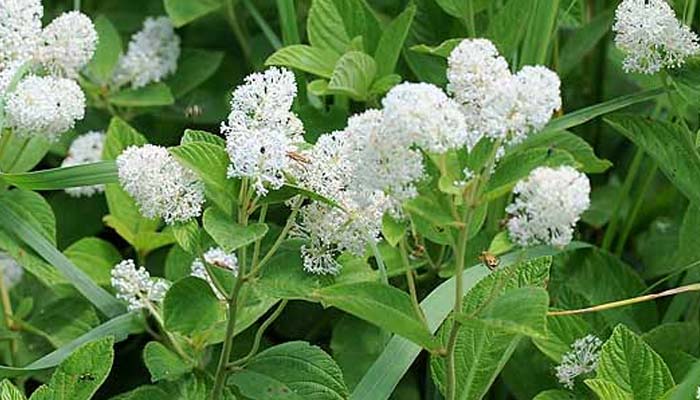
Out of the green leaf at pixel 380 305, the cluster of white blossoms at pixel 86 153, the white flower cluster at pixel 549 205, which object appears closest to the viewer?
the white flower cluster at pixel 549 205

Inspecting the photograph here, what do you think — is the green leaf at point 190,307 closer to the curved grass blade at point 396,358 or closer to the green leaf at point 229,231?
the green leaf at point 229,231

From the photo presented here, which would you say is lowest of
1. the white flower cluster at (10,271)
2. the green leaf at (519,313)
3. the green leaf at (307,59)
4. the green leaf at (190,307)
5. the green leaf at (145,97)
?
the white flower cluster at (10,271)

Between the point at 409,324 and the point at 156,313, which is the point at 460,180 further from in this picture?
the point at 156,313

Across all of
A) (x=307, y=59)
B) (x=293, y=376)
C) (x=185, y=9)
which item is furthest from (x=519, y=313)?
(x=185, y=9)

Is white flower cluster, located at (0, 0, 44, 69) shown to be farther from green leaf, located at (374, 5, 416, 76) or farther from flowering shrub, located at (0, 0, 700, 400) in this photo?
green leaf, located at (374, 5, 416, 76)

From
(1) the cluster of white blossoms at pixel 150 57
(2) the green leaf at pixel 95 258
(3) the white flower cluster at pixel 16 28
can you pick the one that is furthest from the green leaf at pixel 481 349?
(1) the cluster of white blossoms at pixel 150 57

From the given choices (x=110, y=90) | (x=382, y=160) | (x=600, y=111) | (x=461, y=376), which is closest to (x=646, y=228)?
(x=600, y=111)

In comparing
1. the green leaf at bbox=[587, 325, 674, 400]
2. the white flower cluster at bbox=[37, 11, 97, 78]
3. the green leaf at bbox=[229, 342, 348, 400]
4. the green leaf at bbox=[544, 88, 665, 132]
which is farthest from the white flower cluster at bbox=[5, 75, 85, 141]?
the green leaf at bbox=[587, 325, 674, 400]
